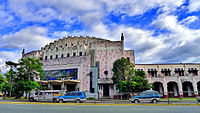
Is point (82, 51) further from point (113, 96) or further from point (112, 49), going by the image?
point (113, 96)

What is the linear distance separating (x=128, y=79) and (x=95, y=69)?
35.6 ft

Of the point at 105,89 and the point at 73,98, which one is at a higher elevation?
the point at 73,98

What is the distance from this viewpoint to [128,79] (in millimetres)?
33625

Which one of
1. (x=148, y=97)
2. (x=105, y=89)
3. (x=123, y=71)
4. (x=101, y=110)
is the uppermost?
(x=123, y=71)

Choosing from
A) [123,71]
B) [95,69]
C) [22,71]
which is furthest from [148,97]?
[22,71]

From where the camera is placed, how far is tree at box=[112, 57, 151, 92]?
31317 millimetres

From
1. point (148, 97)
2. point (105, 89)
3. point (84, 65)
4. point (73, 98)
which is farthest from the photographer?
point (84, 65)

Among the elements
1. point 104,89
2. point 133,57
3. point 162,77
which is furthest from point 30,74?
point 162,77

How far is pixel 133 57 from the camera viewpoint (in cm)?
4503

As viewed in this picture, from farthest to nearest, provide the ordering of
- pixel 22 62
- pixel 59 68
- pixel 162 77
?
pixel 59 68
pixel 162 77
pixel 22 62

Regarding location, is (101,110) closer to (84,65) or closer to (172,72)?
(84,65)

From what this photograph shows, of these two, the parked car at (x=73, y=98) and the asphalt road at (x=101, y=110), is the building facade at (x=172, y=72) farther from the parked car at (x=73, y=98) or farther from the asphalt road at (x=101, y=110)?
the asphalt road at (x=101, y=110)

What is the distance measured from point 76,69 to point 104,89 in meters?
9.54

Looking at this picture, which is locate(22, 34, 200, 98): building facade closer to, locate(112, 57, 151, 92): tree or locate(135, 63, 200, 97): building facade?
locate(135, 63, 200, 97): building facade
